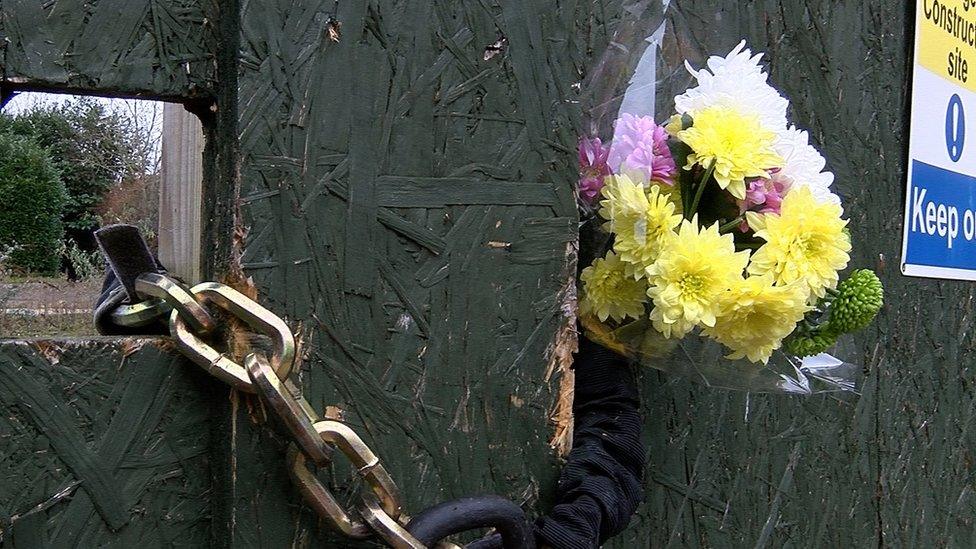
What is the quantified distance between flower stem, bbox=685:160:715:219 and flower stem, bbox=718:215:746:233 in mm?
38

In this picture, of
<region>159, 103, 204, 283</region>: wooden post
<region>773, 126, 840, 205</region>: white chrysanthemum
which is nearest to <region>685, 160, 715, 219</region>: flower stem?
<region>773, 126, 840, 205</region>: white chrysanthemum

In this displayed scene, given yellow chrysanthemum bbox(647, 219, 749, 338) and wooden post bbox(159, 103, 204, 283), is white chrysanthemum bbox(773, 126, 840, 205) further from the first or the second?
wooden post bbox(159, 103, 204, 283)

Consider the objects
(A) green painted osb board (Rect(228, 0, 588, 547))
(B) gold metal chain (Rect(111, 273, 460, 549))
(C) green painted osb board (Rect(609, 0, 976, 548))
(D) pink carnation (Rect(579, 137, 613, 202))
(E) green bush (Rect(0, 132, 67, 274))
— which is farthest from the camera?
(E) green bush (Rect(0, 132, 67, 274))

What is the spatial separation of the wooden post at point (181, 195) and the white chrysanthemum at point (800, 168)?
0.88 meters

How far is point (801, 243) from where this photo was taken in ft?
3.55

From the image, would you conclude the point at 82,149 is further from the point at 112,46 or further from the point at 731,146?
the point at 731,146

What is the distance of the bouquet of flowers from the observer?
1.04m

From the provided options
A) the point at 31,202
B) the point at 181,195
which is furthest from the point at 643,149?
the point at 31,202

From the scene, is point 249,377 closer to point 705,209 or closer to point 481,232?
point 481,232

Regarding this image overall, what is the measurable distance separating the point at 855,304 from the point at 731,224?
0.21m

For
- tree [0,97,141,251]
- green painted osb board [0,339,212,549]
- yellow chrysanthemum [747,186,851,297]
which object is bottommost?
green painted osb board [0,339,212,549]

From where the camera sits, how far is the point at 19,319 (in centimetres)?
852

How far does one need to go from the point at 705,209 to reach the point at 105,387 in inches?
28.3

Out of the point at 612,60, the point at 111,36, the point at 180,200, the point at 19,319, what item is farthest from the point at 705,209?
the point at 19,319
